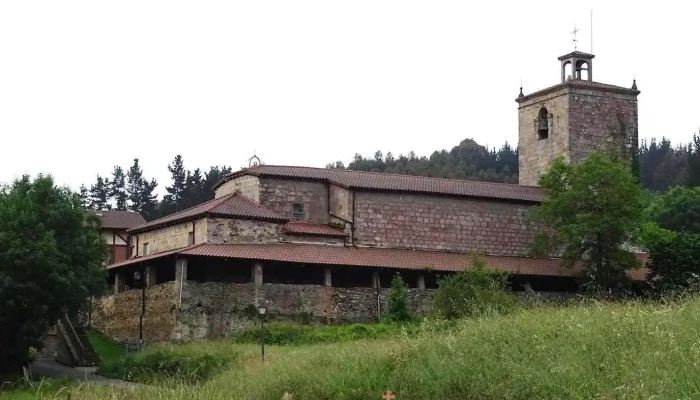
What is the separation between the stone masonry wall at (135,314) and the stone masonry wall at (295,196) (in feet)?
19.4

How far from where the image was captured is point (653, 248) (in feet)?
150

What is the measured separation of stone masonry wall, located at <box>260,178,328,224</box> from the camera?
1779 inches

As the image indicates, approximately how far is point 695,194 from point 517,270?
107 feet

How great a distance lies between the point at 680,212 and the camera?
72.9 metres

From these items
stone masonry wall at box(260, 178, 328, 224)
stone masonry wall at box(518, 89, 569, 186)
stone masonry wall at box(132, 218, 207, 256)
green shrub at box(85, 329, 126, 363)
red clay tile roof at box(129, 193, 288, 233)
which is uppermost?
stone masonry wall at box(518, 89, 569, 186)

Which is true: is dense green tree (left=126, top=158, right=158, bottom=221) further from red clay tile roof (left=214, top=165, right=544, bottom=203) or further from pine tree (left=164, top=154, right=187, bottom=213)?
red clay tile roof (left=214, top=165, right=544, bottom=203)

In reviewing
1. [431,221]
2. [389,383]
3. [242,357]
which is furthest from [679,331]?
[431,221]

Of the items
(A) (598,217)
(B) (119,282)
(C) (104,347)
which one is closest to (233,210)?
(B) (119,282)

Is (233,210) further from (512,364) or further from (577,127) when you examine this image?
(512,364)

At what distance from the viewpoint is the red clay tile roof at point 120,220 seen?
66.2m

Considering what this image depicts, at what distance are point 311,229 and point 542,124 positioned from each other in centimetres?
1528

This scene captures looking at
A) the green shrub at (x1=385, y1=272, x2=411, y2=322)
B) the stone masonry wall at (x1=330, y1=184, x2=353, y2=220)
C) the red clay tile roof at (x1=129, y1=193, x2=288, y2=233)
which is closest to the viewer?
the green shrub at (x1=385, y1=272, x2=411, y2=322)

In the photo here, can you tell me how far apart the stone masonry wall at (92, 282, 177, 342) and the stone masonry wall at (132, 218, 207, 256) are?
229 cm

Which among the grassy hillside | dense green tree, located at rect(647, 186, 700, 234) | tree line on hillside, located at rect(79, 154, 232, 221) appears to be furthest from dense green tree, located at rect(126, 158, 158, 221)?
the grassy hillside
